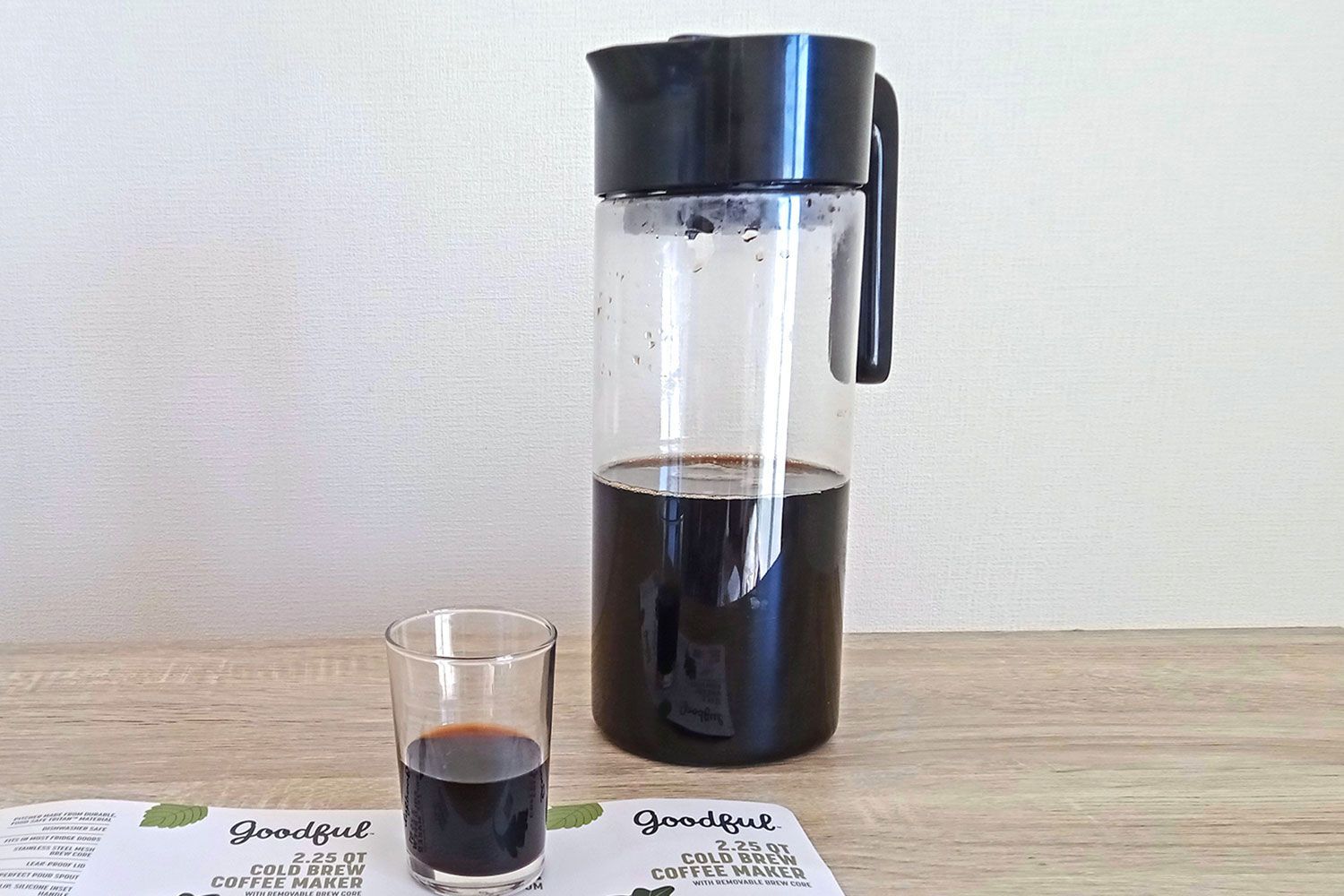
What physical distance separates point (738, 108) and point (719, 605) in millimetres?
278

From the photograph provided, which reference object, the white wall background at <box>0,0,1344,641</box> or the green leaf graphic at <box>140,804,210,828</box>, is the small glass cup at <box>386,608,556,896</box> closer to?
the green leaf graphic at <box>140,804,210,828</box>

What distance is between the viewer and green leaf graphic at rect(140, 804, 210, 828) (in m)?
0.56

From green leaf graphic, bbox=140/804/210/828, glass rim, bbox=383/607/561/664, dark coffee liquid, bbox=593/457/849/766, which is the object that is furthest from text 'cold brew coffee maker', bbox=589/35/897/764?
green leaf graphic, bbox=140/804/210/828

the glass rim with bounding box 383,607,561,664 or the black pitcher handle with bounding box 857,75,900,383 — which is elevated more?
the black pitcher handle with bounding box 857,75,900,383

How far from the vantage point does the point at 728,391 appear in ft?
2.19

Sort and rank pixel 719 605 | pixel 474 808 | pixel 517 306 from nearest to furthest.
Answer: pixel 474 808, pixel 719 605, pixel 517 306

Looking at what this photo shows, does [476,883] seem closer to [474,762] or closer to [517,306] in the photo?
[474,762]

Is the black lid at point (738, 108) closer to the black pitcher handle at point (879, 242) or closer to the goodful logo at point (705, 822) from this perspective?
the black pitcher handle at point (879, 242)

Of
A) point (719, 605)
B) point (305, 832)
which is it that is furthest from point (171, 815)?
point (719, 605)

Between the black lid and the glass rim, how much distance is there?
25 cm

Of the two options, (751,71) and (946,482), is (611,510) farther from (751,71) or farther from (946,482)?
(946,482)

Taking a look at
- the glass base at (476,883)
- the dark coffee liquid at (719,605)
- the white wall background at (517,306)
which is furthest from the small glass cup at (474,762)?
the white wall background at (517,306)

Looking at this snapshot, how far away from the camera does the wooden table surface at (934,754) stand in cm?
56

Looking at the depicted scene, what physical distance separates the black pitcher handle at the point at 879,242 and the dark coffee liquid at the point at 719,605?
0.09 metres
